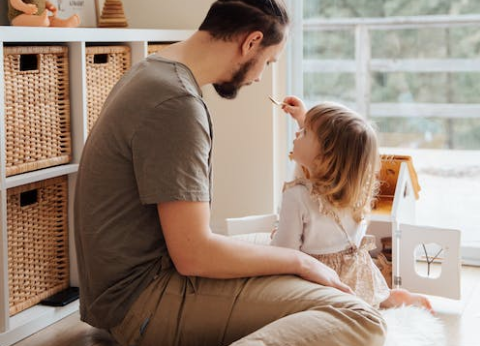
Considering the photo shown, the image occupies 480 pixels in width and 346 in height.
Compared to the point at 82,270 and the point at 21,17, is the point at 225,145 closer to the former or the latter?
the point at 21,17

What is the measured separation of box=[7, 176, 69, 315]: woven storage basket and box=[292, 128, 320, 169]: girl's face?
0.75m

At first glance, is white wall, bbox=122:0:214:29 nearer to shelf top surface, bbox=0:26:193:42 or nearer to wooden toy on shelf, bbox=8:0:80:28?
shelf top surface, bbox=0:26:193:42

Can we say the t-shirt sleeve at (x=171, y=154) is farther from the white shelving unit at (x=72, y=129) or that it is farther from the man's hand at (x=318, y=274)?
the white shelving unit at (x=72, y=129)

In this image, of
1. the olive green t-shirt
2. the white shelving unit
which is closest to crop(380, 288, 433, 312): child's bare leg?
the olive green t-shirt

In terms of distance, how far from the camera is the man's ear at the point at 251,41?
1799 mm

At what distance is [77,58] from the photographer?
234cm

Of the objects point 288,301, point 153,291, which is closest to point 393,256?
point 288,301

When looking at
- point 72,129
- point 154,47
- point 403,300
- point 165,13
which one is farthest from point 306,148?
point 165,13

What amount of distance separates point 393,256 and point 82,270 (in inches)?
41.6

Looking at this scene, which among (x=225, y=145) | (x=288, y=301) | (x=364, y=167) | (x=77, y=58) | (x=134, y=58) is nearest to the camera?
(x=288, y=301)

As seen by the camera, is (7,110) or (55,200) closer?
(7,110)

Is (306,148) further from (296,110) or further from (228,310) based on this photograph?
(228,310)

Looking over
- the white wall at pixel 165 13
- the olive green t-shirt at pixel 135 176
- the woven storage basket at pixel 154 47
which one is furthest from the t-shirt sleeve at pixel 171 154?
the white wall at pixel 165 13

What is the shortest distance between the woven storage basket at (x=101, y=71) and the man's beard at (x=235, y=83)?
68 cm
